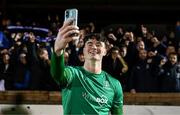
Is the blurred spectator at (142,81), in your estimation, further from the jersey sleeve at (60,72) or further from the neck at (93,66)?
the jersey sleeve at (60,72)

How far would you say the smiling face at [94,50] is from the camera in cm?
397

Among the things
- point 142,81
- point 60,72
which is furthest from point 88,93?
point 142,81

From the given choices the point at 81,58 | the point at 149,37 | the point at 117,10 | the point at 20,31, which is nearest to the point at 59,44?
the point at 81,58

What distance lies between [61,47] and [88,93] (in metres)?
0.63

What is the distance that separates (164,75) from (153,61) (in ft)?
1.14

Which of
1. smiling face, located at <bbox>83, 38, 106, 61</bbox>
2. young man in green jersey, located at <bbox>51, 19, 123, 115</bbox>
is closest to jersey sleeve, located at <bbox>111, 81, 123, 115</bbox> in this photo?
young man in green jersey, located at <bbox>51, 19, 123, 115</bbox>

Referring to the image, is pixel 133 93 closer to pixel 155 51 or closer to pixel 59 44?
pixel 155 51

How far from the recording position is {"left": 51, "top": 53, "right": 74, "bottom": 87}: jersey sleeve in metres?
3.50

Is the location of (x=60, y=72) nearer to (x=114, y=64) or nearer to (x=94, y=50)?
(x=94, y=50)

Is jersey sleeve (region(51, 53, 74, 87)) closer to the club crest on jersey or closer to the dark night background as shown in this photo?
the club crest on jersey

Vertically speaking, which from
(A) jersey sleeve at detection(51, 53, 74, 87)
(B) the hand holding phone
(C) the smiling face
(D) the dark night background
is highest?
(D) the dark night background

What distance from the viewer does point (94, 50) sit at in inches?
157

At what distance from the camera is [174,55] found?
28.7ft

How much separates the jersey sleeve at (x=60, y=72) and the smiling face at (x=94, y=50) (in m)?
0.16
